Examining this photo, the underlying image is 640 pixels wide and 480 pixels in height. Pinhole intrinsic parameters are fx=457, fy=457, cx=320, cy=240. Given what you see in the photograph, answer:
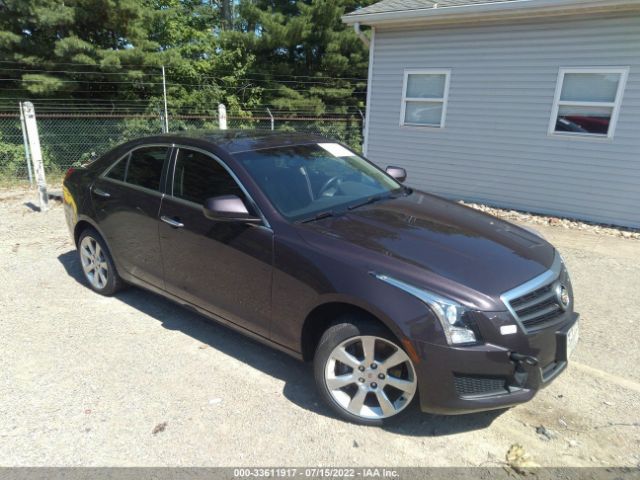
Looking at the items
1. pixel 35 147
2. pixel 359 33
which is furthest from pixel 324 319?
pixel 359 33

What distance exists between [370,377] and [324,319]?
0.44 meters

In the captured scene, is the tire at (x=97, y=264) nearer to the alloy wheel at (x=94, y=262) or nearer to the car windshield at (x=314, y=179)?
the alloy wheel at (x=94, y=262)

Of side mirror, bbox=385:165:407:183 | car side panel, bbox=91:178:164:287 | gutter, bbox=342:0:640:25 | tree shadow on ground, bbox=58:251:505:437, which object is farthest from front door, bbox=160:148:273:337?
gutter, bbox=342:0:640:25

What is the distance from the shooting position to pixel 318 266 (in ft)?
8.82

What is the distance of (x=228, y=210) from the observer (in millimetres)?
2918

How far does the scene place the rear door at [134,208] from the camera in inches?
147

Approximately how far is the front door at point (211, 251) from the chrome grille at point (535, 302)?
1.45 m

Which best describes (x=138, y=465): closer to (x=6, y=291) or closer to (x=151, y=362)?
(x=151, y=362)

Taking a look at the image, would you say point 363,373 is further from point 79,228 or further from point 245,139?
point 79,228

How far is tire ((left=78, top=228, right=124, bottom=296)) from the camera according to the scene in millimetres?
4293

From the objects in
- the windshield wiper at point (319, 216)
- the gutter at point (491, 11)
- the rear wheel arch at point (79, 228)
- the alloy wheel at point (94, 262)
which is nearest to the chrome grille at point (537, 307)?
the windshield wiper at point (319, 216)

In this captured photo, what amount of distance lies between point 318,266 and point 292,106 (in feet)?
46.5

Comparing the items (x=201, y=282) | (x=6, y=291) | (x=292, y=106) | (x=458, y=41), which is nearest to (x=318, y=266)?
(x=201, y=282)

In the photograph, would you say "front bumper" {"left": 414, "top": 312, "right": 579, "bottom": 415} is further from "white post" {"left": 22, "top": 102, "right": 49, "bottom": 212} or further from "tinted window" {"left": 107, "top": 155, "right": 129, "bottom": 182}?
"white post" {"left": 22, "top": 102, "right": 49, "bottom": 212}
